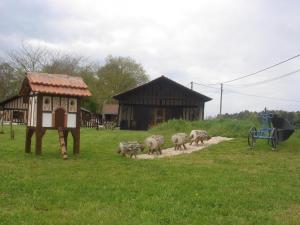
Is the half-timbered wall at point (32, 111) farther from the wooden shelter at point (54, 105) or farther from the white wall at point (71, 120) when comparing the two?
the white wall at point (71, 120)

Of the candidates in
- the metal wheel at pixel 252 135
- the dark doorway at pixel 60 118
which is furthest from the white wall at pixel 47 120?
the metal wheel at pixel 252 135

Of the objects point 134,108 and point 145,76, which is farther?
point 145,76

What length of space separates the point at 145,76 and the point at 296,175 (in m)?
56.8

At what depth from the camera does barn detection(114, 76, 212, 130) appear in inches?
1560

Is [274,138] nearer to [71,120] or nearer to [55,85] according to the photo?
[71,120]

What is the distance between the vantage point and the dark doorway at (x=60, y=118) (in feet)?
47.3

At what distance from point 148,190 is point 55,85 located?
7.00 m

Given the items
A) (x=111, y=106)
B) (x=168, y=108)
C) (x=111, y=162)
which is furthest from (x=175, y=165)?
(x=111, y=106)

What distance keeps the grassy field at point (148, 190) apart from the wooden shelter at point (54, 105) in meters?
0.86

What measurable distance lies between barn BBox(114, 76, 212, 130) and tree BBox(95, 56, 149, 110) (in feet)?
73.5

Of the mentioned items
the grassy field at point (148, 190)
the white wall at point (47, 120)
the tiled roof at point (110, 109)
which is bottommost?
the grassy field at point (148, 190)

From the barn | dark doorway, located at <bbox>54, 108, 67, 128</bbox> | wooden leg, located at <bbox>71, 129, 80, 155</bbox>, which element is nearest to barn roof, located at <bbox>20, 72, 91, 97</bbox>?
dark doorway, located at <bbox>54, 108, 67, 128</bbox>

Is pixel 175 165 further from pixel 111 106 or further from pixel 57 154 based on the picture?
pixel 111 106

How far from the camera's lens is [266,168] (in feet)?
39.7
